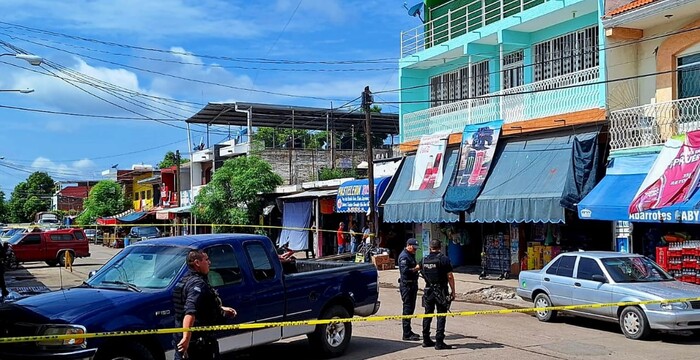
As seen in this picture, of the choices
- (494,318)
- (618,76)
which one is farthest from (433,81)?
(494,318)

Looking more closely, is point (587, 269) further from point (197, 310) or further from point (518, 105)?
point (518, 105)

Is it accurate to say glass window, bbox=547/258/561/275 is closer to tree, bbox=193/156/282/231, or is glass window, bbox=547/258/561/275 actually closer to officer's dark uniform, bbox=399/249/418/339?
officer's dark uniform, bbox=399/249/418/339

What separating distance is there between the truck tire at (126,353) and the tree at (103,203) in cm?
6236

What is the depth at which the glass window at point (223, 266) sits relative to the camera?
8664 millimetres

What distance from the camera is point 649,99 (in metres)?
19.5

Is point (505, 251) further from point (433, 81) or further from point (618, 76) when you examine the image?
point (433, 81)

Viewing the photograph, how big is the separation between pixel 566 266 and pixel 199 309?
944 cm

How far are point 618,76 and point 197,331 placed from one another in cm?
1636

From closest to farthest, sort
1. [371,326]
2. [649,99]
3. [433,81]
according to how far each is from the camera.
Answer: [371,326], [649,99], [433,81]

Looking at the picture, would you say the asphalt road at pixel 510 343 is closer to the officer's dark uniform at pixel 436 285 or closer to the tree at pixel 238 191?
the officer's dark uniform at pixel 436 285

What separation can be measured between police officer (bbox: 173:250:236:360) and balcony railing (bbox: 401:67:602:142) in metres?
15.3

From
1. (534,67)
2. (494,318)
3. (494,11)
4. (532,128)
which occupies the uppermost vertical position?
(494,11)

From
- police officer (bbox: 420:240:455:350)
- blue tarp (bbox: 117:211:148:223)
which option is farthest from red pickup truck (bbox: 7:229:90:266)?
police officer (bbox: 420:240:455:350)

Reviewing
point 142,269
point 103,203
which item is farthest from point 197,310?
point 103,203
